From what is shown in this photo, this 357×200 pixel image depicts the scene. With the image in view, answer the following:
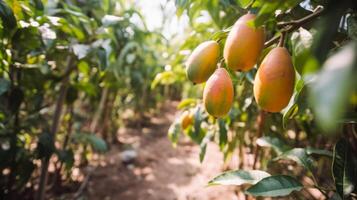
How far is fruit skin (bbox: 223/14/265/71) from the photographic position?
52cm

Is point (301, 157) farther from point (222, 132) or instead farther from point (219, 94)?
point (219, 94)

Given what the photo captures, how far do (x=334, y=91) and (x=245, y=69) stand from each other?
32 centimetres

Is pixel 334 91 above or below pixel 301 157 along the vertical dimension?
above

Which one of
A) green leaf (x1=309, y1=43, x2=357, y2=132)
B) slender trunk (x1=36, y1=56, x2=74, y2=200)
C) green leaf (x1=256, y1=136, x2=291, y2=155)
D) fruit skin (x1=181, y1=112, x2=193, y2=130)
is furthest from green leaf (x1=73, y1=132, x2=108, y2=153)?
green leaf (x1=309, y1=43, x2=357, y2=132)

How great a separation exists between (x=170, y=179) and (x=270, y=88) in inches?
70.9

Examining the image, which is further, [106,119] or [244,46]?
[106,119]

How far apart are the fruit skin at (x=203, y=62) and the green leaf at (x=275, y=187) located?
Answer: 0.84 ft

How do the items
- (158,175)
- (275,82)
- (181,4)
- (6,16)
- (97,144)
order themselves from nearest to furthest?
1. (275,82)
2. (181,4)
3. (6,16)
4. (97,144)
5. (158,175)

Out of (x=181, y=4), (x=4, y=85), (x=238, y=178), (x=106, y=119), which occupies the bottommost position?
(x=106, y=119)

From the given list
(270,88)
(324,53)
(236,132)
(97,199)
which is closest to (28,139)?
(97,199)

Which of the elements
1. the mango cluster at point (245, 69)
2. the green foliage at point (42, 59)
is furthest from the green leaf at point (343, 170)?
the green foliage at point (42, 59)

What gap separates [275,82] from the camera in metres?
0.48

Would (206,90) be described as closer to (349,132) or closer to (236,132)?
(349,132)

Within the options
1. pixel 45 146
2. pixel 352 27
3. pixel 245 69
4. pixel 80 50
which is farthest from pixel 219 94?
pixel 45 146
